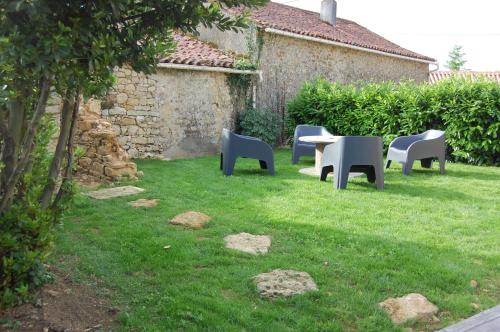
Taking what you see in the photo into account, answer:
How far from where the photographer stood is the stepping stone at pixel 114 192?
6.72 m

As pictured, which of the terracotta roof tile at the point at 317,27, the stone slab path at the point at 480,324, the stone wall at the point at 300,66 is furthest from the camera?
the terracotta roof tile at the point at 317,27

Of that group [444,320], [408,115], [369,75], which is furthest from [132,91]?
[369,75]

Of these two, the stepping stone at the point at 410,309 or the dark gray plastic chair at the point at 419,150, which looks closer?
the stepping stone at the point at 410,309

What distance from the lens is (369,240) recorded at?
5.00m

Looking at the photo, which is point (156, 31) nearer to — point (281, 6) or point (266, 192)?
point (266, 192)

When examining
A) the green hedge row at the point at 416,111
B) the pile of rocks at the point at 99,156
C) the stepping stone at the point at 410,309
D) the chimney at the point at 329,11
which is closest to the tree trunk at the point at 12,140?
the stepping stone at the point at 410,309

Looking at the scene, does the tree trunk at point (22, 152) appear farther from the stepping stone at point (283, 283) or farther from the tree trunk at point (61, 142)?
the stepping stone at point (283, 283)

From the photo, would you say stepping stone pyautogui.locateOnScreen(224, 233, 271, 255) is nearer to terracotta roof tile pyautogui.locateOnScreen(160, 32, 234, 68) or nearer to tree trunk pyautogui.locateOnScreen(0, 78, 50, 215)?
tree trunk pyautogui.locateOnScreen(0, 78, 50, 215)

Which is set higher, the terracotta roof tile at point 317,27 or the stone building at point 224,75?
the terracotta roof tile at point 317,27

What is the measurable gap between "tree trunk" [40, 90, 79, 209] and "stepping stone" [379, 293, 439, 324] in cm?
249

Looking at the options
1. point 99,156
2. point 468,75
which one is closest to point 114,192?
point 99,156

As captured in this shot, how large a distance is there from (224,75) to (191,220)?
7.99 meters

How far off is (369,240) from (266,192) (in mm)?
2625

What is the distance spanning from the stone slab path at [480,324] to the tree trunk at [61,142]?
279cm
